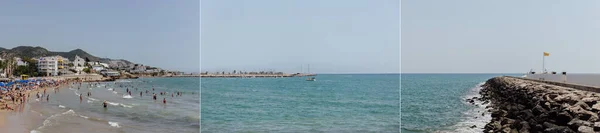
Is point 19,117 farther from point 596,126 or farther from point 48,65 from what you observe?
point 596,126

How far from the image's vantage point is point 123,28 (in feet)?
28.1

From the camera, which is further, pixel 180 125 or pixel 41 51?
pixel 180 125

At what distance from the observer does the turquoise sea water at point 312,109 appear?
772 centimetres

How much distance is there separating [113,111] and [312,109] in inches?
183

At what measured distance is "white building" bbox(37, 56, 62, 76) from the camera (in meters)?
6.15

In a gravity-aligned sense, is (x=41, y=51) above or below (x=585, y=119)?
above

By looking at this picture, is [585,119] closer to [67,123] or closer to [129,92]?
[67,123]

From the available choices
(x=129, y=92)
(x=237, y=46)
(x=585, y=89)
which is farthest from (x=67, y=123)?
(x=585, y=89)

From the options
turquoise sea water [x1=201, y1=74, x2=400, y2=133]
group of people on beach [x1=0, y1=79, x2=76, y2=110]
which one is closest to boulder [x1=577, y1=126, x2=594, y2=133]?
turquoise sea water [x1=201, y1=74, x2=400, y2=133]

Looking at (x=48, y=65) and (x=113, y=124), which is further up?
(x=48, y=65)

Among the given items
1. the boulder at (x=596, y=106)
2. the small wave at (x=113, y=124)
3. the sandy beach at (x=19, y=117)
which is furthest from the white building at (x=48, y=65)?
the boulder at (x=596, y=106)

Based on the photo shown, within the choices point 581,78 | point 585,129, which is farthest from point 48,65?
point 581,78

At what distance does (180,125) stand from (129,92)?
646cm

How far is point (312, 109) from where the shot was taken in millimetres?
10453
